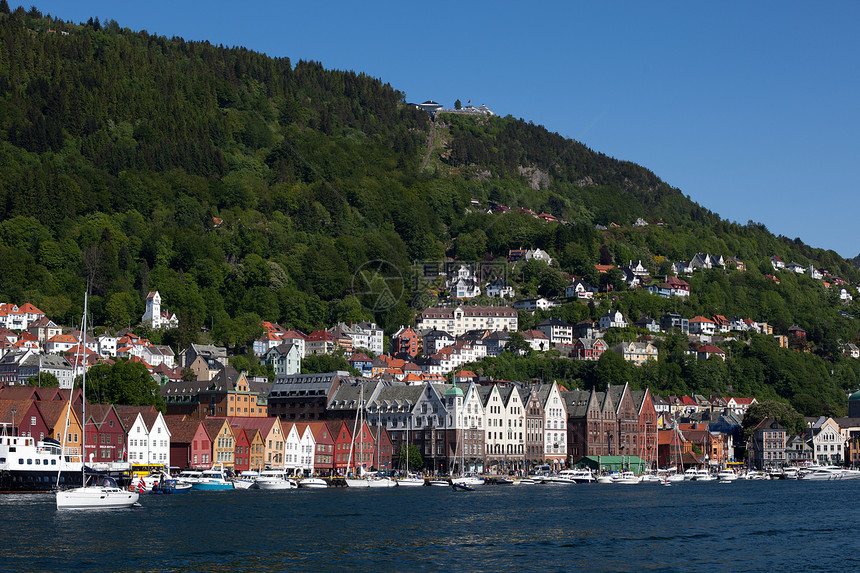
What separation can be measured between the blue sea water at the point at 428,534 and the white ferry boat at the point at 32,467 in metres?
1.31

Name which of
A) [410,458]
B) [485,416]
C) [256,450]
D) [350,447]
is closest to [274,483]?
[256,450]

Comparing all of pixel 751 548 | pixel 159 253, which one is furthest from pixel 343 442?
pixel 159 253

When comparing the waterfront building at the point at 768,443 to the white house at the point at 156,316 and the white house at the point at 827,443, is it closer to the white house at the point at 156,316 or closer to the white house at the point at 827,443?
the white house at the point at 827,443

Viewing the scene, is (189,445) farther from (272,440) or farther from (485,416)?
(485,416)

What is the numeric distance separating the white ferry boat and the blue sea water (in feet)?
4.30

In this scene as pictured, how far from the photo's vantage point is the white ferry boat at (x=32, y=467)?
7962 centimetres

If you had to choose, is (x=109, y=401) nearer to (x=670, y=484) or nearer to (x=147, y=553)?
(x=670, y=484)

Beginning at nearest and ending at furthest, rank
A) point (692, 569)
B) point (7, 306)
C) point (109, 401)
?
1. point (692, 569)
2. point (109, 401)
3. point (7, 306)

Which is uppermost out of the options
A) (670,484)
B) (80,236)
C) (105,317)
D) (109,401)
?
(80,236)

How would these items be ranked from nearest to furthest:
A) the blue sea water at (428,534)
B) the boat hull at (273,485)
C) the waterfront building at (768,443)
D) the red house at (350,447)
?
the blue sea water at (428,534) → the boat hull at (273,485) → the red house at (350,447) → the waterfront building at (768,443)

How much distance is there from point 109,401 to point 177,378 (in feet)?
117

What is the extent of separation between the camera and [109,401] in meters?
114

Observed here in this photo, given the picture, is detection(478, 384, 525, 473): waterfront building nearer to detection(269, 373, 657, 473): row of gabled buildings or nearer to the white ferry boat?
detection(269, 373, 657, 473): row of gabled buildings

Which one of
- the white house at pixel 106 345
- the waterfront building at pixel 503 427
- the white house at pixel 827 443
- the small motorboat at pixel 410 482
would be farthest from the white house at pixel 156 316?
the white house at pixel 827 443
